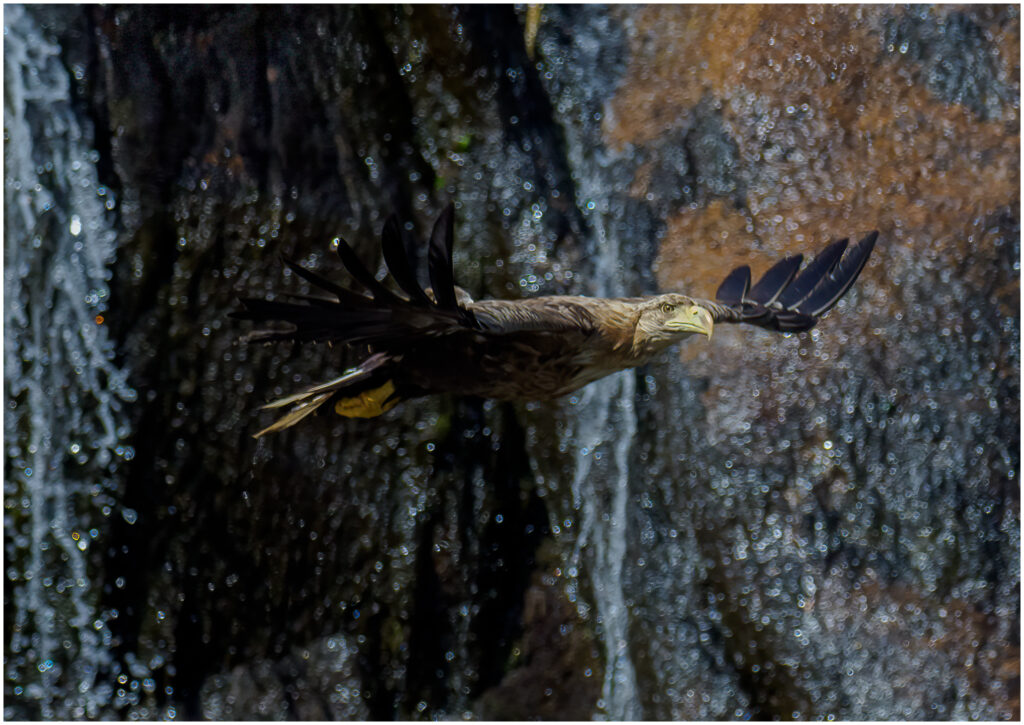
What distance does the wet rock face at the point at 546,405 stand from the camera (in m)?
4.05

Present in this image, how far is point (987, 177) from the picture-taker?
412cm

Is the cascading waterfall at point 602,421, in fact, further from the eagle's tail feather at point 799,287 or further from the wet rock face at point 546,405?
the eagle's tail feather at point 799,287

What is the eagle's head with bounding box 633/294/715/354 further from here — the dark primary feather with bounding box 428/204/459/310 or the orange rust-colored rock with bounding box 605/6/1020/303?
the orange rust-colored rock with bounding box 605/6/1020/303

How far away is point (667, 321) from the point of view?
2.69m

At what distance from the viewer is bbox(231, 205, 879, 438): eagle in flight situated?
6.69 feet

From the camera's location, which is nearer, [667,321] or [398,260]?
[398,260]

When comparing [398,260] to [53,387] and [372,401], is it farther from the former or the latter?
[53,387]

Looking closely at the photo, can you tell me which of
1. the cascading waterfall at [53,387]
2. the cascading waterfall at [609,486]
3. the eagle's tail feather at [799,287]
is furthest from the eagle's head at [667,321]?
the cascading waterfall at [53,387]

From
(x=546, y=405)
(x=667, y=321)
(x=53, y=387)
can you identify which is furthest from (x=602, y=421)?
(x=53, y=387)

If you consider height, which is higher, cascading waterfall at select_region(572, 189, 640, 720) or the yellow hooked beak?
the yellow hooked beak

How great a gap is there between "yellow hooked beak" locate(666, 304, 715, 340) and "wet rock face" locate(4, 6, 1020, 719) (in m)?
1.61

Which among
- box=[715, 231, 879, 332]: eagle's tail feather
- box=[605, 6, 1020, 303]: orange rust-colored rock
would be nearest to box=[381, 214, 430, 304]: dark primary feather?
box=[715, 231, 879, 332]: eagle's tail feather

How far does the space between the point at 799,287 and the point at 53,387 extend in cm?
309

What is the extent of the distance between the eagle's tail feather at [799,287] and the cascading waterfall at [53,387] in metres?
2.66
